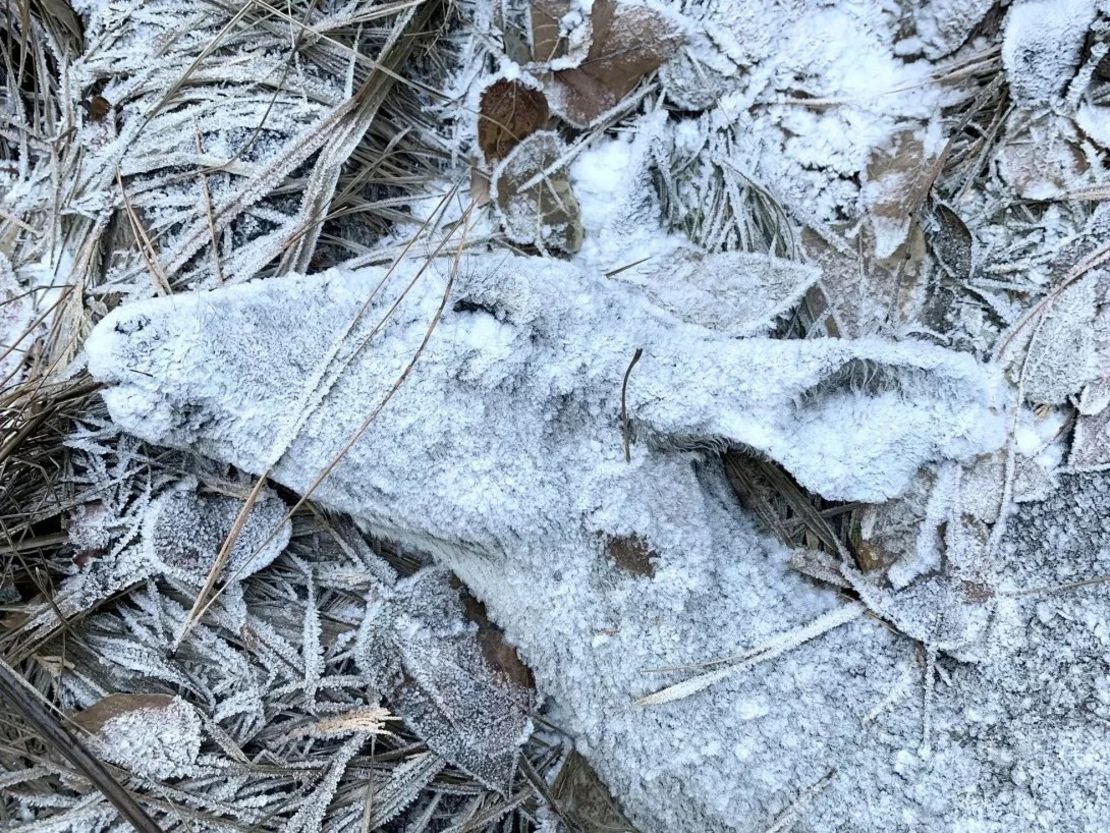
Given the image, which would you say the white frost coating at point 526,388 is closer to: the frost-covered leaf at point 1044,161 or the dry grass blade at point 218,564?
the dry grass blade at point 218,564

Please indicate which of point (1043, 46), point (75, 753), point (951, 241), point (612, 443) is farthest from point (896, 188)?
point (75, 753)

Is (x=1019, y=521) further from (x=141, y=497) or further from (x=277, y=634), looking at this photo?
(x=141, y=497)

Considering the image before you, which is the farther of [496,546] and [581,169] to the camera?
[581,169]

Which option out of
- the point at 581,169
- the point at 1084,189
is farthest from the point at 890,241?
the point at 581,169

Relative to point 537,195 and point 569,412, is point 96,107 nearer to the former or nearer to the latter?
point 537,195

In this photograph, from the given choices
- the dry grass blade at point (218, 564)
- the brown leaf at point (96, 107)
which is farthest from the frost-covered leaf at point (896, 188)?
the brown leaf at point (96, 107)
